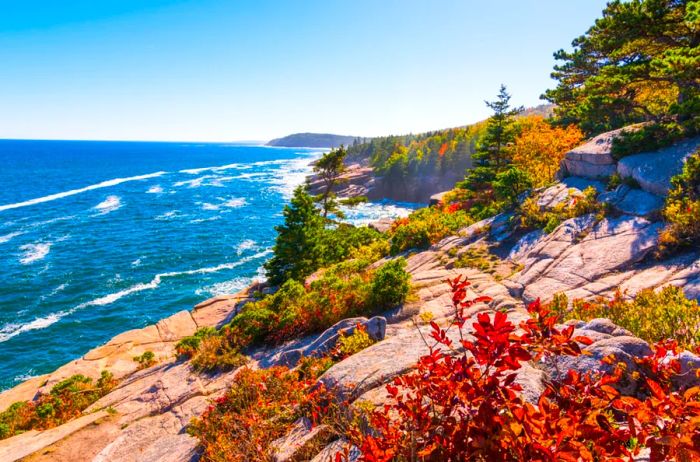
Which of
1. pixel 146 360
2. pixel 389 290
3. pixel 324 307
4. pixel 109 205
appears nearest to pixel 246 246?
pixel 146 360

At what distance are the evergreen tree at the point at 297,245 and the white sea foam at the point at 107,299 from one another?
16.9 meters

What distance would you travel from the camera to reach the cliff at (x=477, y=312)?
243 inches

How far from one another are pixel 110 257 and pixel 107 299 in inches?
435

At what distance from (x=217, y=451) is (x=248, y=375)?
2231 millimetres

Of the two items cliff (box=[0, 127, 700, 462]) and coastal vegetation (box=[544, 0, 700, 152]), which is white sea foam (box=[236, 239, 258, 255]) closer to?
cliff (box=[0, 127, 700, 462])

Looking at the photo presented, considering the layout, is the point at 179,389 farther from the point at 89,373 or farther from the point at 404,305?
the point at 89,373

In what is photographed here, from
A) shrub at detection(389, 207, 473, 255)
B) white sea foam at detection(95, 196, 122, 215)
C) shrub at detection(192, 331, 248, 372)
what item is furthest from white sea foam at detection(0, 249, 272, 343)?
white sea foam at detection(95, 196, 122, 215)

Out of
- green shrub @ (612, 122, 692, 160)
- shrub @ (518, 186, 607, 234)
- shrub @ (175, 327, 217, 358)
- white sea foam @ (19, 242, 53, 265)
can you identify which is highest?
green shrub @ (612, 122, 692, 160)

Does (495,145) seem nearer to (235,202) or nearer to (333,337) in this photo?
(333,337)

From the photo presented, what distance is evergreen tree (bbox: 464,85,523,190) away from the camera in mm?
24636

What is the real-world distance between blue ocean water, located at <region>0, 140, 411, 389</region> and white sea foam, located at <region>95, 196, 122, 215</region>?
7.4 inches

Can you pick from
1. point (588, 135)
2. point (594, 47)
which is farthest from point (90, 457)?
point (594, 47)

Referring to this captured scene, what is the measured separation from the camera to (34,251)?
40.5 meters

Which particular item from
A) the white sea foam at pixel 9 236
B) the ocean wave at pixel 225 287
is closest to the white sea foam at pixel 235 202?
the white sea foam at pixel 9 236
